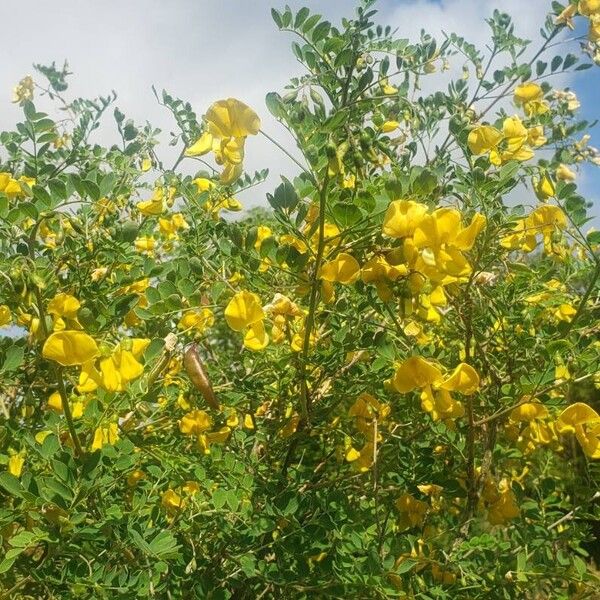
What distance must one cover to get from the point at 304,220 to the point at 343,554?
2.31ft

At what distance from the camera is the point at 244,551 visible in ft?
4.69

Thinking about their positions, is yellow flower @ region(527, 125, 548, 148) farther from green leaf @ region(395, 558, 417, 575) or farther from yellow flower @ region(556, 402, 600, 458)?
green leaf @ region(395, 558, 417, 575)

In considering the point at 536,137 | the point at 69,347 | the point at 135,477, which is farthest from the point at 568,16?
the point at 135,477

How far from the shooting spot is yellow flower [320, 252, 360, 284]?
1080mm

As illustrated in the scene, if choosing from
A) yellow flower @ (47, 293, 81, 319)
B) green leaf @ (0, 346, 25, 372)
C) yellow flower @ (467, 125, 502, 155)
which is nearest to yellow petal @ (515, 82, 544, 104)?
yellow flower @ (467, 125, 502, 155)

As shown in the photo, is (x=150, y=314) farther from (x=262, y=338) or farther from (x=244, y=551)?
(x=244, y=551)

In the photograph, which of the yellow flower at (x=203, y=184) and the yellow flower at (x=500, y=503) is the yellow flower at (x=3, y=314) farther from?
the yellow flower at (x=500, y=503)

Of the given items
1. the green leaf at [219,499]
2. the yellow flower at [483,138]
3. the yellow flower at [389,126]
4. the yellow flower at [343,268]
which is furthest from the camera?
the yellow flower at [389,126]

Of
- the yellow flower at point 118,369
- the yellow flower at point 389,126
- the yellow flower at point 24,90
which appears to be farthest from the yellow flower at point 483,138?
the yellow flower at point 24,90

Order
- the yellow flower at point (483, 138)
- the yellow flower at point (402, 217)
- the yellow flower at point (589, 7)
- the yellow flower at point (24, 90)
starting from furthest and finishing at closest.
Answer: the yellow flower at point (24, 90) < the yellow flower at point (589, 7) < the yellow flower at point (483, 138) < the yellow flower at point (402, 217)

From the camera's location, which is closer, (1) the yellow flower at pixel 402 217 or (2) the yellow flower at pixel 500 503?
(1) the yellow flower at pixel 402 217

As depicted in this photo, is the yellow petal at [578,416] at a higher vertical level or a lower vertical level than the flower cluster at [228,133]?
lower

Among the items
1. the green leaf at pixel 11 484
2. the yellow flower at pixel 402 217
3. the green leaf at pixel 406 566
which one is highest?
the yellow flower at pixel 402 217

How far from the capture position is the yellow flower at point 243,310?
1147mm
